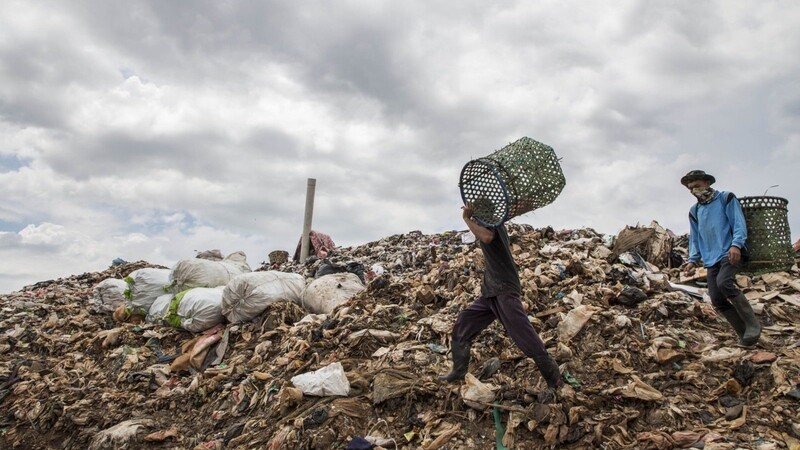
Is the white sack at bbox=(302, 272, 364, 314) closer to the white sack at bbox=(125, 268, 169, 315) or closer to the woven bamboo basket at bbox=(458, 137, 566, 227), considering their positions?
the white sack at bbox=(125, 268, 169, 315)

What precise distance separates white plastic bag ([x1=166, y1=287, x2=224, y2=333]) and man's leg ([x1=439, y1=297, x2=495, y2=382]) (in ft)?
12.7

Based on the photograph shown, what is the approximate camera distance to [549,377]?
146 inches

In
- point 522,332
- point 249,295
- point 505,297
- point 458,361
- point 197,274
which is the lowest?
point 458,361

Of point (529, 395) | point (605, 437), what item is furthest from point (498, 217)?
point (605, 437)

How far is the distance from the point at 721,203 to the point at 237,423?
464 centimetres

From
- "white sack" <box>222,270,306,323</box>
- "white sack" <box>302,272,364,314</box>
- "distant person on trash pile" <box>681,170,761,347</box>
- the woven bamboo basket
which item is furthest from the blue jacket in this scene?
"white sack" <box>222,270,306,323</box>

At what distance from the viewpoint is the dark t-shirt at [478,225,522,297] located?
367cm

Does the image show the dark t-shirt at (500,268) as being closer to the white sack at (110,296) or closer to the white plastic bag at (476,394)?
the white plastic bag at (476,394)

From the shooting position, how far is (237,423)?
177 inches

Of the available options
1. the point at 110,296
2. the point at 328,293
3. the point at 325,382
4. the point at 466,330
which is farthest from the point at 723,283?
the point at 110,296

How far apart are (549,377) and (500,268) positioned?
2.86 ft

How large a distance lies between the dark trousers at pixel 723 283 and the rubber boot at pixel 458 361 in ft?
7.38

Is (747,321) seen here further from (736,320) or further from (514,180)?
(514,180)

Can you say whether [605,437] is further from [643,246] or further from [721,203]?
[643,246]
